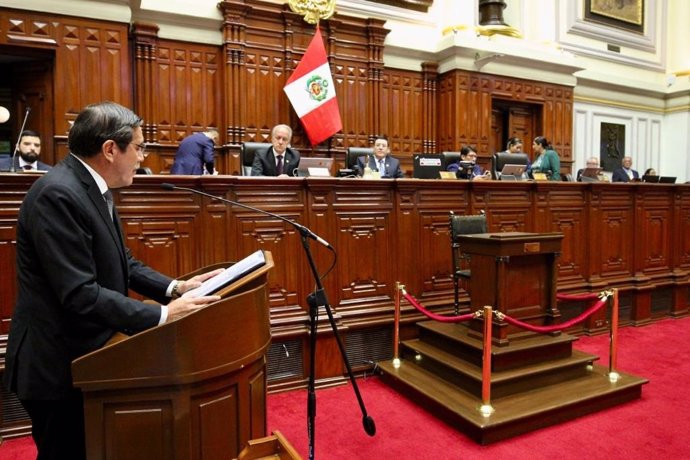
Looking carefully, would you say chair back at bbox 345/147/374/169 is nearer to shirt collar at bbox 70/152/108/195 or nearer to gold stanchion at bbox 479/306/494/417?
gold stanchion at bbox 479/306/494/417

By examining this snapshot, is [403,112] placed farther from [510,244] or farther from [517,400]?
[517,400]

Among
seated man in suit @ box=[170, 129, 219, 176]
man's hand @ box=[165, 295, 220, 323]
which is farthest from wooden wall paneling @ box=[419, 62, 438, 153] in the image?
man's hand @ box=[165, 295, 220, 323]

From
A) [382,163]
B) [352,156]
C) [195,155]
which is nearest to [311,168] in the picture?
[352,156]

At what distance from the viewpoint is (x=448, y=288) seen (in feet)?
12.6

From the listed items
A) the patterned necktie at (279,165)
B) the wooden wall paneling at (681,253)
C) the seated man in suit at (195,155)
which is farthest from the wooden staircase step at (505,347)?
the seated man in suit at (195,155)

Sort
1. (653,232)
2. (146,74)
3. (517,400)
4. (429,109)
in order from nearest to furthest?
(517,400)
(653,232)
(146,74)
(429,109)

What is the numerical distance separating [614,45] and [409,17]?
182 inches

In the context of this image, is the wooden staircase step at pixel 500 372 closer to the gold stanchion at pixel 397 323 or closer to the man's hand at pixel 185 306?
the gold stanchion at pixel 397 323

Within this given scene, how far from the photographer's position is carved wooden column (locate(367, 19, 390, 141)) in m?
6.86

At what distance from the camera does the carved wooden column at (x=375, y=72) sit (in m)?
6.86

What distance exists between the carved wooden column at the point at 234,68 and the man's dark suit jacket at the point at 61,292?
4.92 metres

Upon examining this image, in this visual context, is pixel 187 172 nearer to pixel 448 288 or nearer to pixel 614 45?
pixel 448 288

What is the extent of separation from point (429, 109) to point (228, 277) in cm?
657

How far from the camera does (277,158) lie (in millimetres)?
4793
